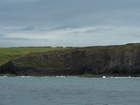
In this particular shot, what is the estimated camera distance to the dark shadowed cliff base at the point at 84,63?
391 ft

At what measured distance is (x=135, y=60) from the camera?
119 meters

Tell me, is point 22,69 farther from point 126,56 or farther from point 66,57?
point 126,56

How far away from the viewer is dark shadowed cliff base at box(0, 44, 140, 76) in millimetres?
119312

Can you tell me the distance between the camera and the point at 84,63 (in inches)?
4916

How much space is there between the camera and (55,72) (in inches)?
5017

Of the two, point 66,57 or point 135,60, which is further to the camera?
point 66,57

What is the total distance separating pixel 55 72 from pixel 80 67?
8.41m
